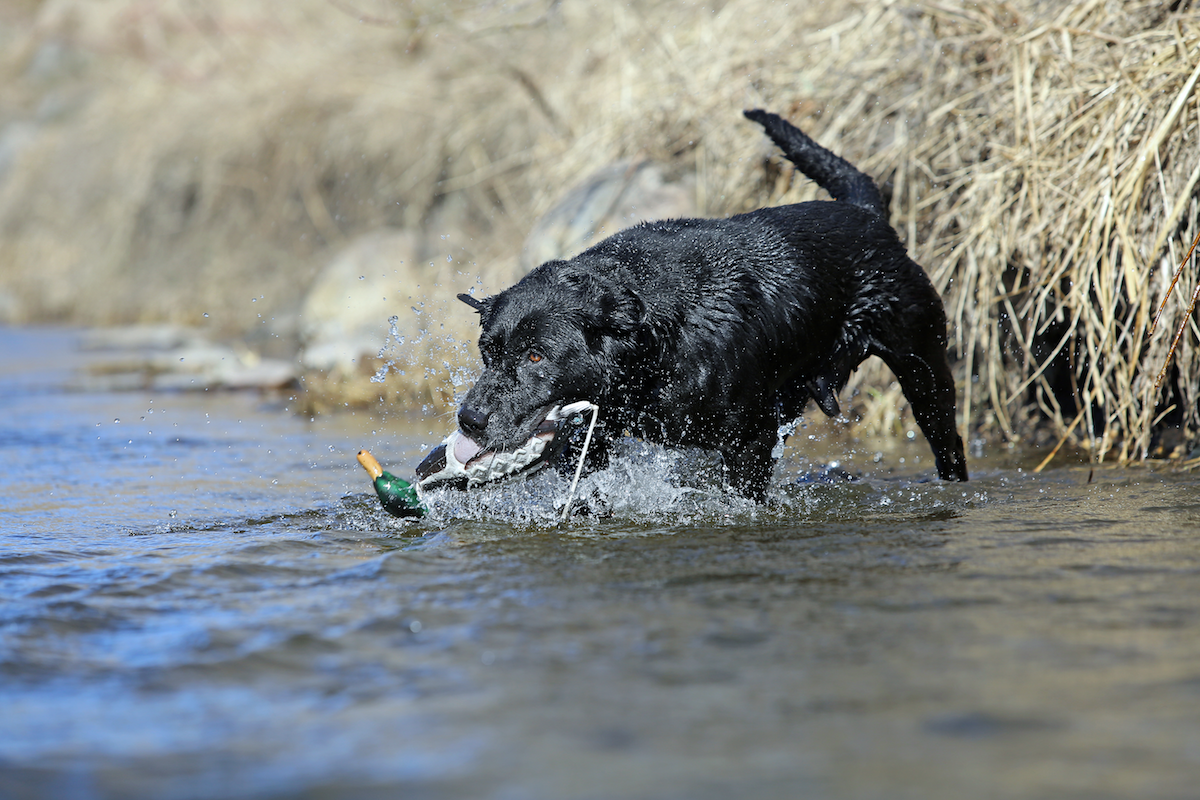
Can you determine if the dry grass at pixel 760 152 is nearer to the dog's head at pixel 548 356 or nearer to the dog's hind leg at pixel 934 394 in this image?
the dog's hind leg at pixel 934 394

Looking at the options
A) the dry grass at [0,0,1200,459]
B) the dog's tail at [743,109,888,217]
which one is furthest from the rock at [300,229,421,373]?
the dog's tail at [743,109,888,217]

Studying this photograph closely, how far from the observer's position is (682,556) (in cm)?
333

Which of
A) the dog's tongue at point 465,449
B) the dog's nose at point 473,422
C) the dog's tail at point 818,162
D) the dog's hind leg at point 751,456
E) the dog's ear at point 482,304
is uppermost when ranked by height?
the dog's tail at point 818,162

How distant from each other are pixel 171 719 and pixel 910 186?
4641 mm

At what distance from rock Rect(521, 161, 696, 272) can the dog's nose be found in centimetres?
315

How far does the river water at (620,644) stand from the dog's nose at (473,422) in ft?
1.17

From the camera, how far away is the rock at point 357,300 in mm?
8602

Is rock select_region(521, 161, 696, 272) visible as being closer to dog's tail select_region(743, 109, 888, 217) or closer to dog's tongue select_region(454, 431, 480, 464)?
dog's tail select_region(743, 109, 888, 217)

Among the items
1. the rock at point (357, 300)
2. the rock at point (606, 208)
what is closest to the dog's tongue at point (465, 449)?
the rock at point (606, 208)

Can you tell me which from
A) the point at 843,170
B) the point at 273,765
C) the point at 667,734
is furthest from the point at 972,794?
the point at 843,170

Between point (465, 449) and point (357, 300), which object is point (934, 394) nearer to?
point (465, 449)

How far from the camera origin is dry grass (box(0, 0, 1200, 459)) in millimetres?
4785

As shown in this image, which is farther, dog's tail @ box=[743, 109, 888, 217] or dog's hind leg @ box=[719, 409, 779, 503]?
dog's tail @ box=[743, 109, 888, 217]

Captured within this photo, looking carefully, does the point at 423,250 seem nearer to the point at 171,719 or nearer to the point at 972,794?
the point at 171,719
